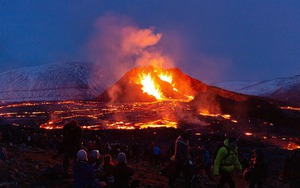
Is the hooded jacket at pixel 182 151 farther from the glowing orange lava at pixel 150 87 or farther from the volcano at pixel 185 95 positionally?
the glowing orange lava at pixel 150 87

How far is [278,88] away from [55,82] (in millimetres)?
91693

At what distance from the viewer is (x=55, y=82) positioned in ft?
489

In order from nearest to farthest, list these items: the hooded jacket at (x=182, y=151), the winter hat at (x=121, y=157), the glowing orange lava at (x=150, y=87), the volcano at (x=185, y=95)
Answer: the winter hat at (x=121, y=157) → the hooded jacket at (x=182, y=151) → the volcano at (x=185, y=95) → the glowing orange lava at (x=150, y=87)

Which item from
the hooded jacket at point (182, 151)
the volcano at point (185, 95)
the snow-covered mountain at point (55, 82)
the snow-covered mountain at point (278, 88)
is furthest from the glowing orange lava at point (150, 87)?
the hooded jacket at point (182, 151)

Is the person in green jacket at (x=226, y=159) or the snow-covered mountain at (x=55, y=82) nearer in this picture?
the person in green jacket at (x=226, y=159)

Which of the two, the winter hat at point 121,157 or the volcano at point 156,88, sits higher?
the volcano at point 156,88

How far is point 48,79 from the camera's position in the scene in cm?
15150

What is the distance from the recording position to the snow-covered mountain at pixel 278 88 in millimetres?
129337

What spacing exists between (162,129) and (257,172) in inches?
1349

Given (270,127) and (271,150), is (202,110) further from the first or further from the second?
(271,150)

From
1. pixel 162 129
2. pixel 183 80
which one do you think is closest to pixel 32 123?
pixel 162 129

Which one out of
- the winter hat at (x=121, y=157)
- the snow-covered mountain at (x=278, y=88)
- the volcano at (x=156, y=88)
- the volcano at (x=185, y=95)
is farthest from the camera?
the snow-covered mountain at (x=278, y=88)

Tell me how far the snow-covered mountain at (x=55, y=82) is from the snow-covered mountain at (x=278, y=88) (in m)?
64.0

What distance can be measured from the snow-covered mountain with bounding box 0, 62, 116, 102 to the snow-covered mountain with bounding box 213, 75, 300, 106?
210ft
